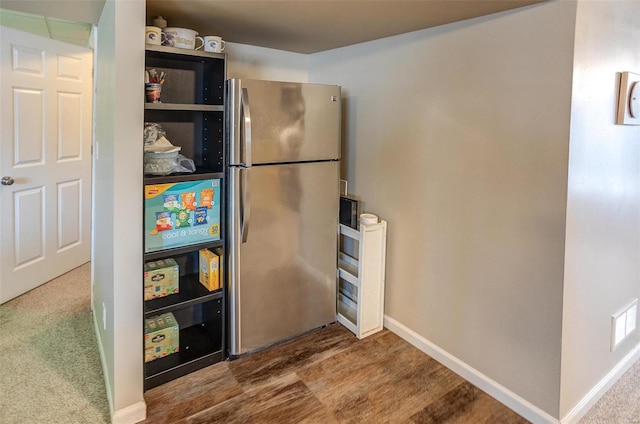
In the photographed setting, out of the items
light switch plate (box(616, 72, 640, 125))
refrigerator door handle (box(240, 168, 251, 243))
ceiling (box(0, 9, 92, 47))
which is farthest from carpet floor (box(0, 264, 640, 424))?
ceiling (box(0, 9, 92, 47))

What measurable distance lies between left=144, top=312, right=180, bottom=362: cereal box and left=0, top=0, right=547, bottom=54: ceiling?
1.68 meters

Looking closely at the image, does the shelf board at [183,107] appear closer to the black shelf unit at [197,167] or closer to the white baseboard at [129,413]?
the black shelf unit at [197,167]

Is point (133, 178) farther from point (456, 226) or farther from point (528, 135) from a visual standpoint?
point (528, 135)

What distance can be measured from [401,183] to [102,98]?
1.78m

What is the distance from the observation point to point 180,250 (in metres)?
2.16

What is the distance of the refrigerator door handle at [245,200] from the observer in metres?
2.23

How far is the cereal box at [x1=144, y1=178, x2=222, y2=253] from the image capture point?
205 centimetres

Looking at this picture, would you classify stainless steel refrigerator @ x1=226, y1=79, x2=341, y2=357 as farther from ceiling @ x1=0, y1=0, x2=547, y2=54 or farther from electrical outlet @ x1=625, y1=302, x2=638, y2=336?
electrical outlet @ x1=625, y1=302, x2=638, y2=336

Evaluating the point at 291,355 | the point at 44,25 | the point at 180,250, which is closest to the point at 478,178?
the point at 291,355

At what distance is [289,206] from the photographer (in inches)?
97.3

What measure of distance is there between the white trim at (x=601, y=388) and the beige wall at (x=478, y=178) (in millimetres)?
134

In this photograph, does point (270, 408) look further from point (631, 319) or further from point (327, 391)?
point (631, 319)

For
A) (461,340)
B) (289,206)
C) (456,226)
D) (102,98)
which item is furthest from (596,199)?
(102,98)

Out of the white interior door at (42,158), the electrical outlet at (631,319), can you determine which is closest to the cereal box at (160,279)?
the white interior door at (42,158)
